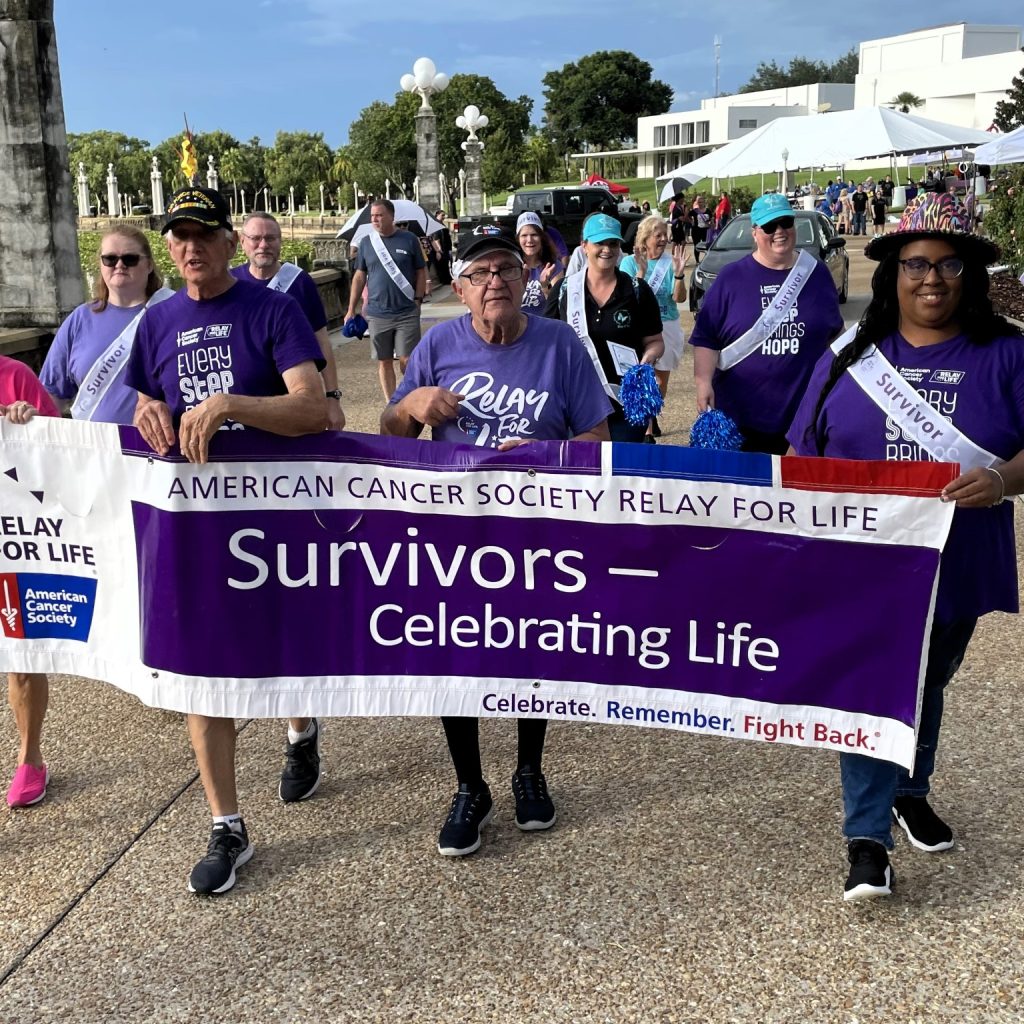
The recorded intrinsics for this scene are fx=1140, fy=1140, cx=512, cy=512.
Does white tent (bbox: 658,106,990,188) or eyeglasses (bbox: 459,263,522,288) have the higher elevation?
white tent (bbox: 658,106,990,188)

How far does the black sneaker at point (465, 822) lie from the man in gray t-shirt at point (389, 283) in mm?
7114

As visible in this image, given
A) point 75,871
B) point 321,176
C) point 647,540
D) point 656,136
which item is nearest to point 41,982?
point 75,871

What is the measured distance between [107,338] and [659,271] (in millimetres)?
5216

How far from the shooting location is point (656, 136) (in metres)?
125

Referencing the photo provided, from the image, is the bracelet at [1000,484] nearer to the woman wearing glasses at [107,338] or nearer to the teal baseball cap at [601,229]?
the woman wearing glasses at [107,338]

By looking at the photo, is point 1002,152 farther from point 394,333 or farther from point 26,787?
point 26,787

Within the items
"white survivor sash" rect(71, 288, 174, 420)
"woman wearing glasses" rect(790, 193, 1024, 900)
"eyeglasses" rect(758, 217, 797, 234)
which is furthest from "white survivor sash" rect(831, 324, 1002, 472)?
"white survivor sash" rect(71, 288, 174, 420)

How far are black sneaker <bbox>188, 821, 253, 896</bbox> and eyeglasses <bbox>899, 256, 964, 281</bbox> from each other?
267cm

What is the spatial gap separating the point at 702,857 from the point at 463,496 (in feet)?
4.54

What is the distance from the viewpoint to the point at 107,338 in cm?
438

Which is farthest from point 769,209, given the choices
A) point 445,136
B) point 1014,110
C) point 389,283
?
point 445,136

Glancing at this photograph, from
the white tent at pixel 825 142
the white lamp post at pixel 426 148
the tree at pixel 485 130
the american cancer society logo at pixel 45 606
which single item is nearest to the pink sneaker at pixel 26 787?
the american cancer society logo at pixel 45 606

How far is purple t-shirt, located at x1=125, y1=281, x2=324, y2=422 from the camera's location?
3.49 meters

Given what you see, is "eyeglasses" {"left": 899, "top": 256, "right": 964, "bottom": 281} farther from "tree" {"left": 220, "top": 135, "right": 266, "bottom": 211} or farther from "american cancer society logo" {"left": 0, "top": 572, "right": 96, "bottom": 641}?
"tree" {"left": 220, "top": 135, "right": 266, "bottom": 211}
